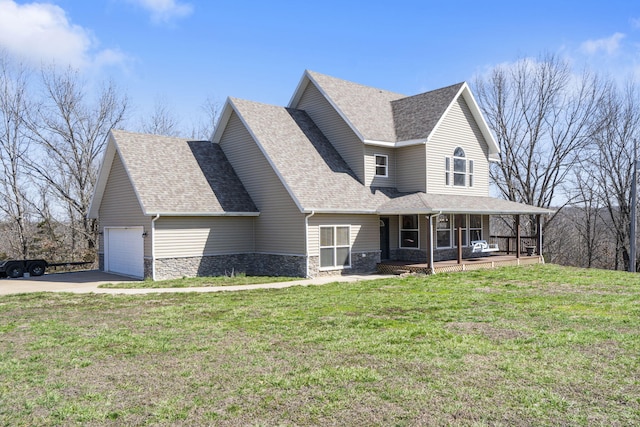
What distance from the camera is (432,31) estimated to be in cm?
1844

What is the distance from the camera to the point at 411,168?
22188 millimetres

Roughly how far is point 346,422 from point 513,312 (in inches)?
274

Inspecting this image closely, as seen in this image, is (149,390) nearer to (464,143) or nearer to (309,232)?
(309,232)

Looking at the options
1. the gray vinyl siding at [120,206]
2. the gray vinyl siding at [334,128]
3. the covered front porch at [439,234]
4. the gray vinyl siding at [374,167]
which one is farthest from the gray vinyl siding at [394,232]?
the gray vinyl siding at [120,206]

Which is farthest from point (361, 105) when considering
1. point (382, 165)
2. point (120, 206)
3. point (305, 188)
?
point (120, 206)

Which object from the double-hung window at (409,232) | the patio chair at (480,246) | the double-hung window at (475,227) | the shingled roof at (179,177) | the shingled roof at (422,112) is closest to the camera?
the shingled roof at (179,177)

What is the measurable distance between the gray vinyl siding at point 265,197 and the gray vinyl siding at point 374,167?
4.22m

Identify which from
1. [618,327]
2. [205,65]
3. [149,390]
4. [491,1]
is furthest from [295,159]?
[149,390]

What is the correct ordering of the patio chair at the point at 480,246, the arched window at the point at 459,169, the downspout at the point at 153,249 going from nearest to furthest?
1. the downspout at the point at 153,249
2. the patio chair at the point at 480,246
3. the arched window at the point at 459,169

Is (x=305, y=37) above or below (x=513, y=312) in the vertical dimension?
above

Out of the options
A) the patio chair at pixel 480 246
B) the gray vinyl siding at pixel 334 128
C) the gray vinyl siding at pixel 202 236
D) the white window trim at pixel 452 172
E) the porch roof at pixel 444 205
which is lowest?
the patio chair at pixel 480 246

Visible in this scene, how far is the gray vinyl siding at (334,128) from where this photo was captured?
21719 millimetres

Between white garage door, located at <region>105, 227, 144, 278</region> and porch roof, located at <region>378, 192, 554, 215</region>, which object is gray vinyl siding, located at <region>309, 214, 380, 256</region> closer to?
porch roof, located at <region>378, 192, 554, 215</region>

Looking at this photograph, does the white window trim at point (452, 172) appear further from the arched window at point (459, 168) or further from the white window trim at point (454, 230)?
the white window trim at point (454, 230)
